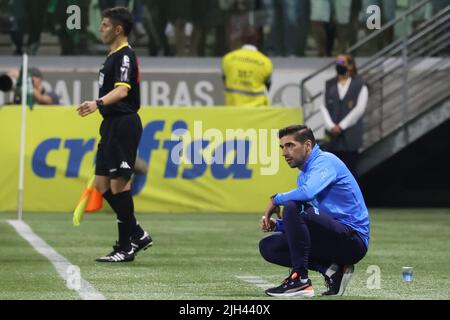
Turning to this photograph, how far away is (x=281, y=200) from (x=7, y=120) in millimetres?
10761

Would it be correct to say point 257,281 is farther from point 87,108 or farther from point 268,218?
point 87,108

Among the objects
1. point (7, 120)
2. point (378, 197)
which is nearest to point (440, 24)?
point (378, 197)

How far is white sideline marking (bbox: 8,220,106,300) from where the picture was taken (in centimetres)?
1056

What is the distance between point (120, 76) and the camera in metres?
13.4

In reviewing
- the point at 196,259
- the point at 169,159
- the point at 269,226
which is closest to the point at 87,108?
the point at 196,259

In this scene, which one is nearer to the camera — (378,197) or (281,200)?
(281,200)

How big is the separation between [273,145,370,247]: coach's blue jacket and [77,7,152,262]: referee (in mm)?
3264

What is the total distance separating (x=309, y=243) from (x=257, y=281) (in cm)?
160

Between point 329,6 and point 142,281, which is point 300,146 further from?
point 329,6

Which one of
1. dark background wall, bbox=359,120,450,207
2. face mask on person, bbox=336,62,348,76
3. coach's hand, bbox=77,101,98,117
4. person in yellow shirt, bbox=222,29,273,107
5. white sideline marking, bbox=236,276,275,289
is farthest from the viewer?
dark background wall, bbox=359,120,450,207

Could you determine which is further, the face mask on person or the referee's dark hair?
the face mask on person

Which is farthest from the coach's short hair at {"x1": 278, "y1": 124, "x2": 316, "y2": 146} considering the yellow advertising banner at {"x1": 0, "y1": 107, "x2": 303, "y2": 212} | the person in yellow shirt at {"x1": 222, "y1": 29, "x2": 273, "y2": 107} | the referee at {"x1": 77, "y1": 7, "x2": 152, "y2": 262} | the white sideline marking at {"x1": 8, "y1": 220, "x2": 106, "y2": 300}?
the person in yellow shirt at {"x1": 222, "y1": 29, "x2": 273, "y2": 107}

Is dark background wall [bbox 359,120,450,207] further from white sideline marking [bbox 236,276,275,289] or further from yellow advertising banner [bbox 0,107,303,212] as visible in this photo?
white sideline marking [bbox 236,276,275,289]

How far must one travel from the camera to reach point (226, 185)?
68.4 ft
